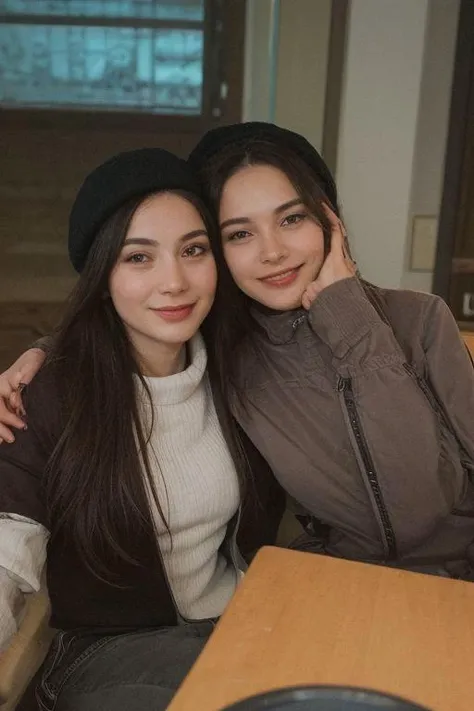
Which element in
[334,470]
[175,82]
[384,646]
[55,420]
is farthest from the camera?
[175,82]

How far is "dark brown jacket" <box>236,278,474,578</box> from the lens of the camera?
1.19 m

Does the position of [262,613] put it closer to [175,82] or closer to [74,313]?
[74,313]

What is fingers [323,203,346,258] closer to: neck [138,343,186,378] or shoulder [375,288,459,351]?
shoulder [375,288,459,351]

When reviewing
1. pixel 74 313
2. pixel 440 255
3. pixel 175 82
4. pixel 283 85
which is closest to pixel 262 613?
pixel 74 313

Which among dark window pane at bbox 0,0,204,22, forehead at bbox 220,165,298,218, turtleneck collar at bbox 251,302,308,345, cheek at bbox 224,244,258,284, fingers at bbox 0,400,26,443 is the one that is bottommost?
fingers at bbox 0,400,26,443

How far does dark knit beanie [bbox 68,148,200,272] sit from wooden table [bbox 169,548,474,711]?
0.56 metres

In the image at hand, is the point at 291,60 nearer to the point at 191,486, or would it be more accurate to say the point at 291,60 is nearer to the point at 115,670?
the point at 191,486

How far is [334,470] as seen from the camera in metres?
1.25

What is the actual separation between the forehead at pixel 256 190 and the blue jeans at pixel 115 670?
71cm

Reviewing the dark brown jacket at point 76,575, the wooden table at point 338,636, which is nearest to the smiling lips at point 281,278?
the dark brown jacket at point 76,575

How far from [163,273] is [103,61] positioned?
1.57m

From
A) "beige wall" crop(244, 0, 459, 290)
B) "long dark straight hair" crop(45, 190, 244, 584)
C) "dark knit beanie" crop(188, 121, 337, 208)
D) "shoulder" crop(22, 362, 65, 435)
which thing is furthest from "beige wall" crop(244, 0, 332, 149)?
"shoulder" crop(22, 362, 65, 435)

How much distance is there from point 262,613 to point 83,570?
0.42 meters

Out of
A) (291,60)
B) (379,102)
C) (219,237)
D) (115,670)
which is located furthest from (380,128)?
(115,670)
